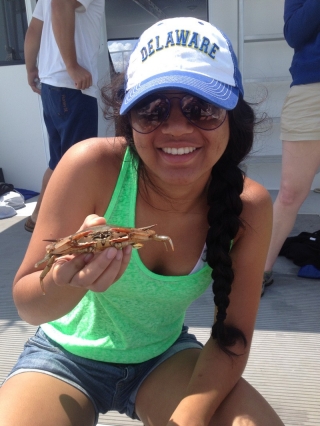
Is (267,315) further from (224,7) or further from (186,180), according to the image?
(224,7)

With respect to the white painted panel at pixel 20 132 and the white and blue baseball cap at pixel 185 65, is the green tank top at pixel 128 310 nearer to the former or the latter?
the white and blue baseball cap at pixel 185 65

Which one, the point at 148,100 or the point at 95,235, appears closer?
the point at 95,235

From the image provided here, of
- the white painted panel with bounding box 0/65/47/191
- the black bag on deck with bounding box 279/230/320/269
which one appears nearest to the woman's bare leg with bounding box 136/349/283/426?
the black bag on deck with bounding box 279/230/320/269

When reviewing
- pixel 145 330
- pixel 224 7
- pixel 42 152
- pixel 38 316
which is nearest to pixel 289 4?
pixel 145 330

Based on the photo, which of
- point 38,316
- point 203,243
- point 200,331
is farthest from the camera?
point 200,331

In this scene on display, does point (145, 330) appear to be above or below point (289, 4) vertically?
below

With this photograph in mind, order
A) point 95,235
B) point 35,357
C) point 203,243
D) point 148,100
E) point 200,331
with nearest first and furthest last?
point 95,235
point 148,100
point 35,357
point 203,243
point 200,331

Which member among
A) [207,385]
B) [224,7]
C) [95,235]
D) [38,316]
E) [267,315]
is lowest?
[267,315]
